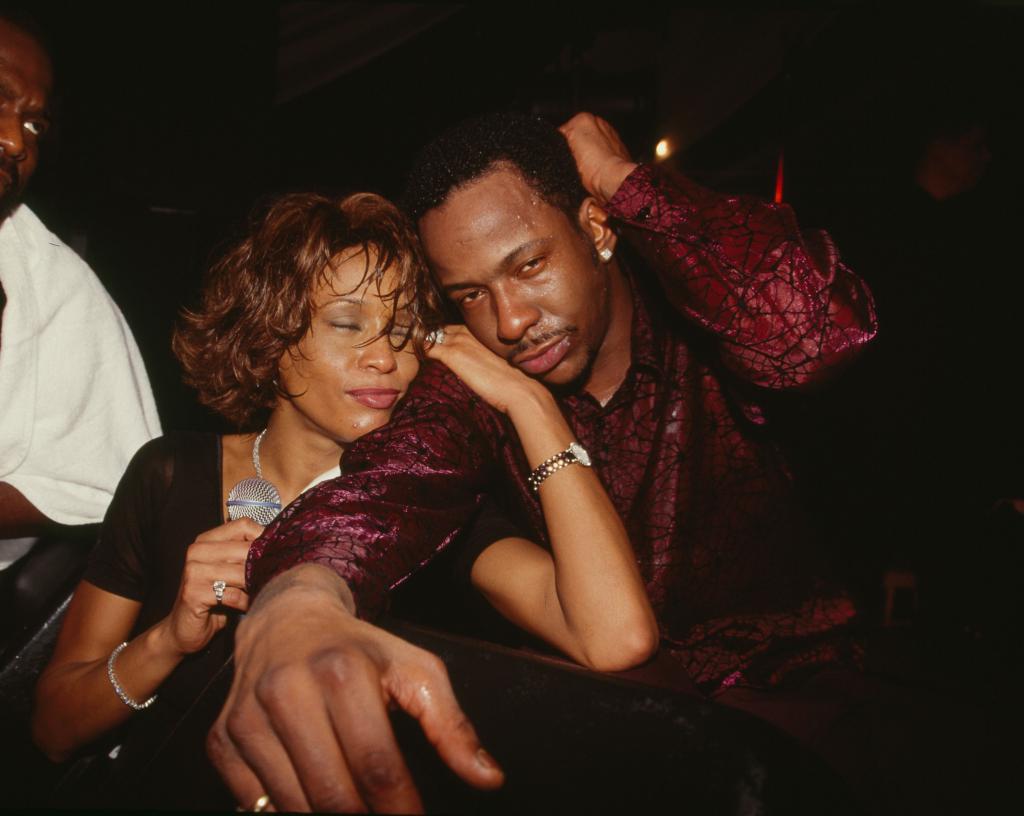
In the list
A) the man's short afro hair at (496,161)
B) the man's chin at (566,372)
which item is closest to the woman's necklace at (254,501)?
the man's chin at (566,372)

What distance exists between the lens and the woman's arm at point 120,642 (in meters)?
1.29

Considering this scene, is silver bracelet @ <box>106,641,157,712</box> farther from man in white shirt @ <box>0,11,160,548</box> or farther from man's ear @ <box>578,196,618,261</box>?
man's ear @ <box>578,196,618,261</box>

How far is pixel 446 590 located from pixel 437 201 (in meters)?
1.45

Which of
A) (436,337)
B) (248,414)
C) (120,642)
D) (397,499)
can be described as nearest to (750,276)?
(436,337)

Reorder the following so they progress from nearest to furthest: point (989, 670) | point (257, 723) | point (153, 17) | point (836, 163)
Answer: point (257, 723) → point (989, 670) → point (153, 17) → point (836, 163)

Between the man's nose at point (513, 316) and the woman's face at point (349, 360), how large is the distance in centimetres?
32

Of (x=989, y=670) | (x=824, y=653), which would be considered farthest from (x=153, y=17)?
(x=989, y=670)

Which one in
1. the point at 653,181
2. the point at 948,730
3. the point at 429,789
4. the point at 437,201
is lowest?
the point at 948,730

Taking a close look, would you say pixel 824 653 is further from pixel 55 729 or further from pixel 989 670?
pixel 55 729

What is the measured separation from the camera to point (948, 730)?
1378 millimetres

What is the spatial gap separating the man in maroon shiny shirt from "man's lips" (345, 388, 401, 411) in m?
0.09

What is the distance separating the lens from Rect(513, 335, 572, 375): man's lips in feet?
5.85

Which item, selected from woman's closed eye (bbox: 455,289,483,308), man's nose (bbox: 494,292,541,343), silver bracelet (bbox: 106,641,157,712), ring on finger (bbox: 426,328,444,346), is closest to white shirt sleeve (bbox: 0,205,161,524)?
silver bracelet (bbox: 106,641,157,712)

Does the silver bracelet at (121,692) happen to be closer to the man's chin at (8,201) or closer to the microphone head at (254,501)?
the microphone head at (254,501)
